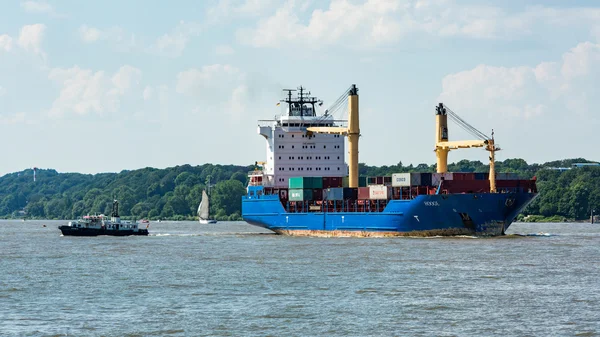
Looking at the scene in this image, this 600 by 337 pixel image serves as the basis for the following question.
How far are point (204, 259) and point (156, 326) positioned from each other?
976 inches

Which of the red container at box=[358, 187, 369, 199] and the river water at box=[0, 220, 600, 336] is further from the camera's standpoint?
the red container at box=[358, 187, 369, 199]

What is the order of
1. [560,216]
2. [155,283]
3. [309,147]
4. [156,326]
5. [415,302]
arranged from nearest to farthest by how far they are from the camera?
1. [156,326]
2. [415,302]
3. [155,283]
4. [309,147]
5. [560,216]

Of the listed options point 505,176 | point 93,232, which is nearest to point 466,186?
point 505,176

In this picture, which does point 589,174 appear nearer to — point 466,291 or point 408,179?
point 408,179

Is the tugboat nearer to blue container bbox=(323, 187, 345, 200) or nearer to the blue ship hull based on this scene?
blue container bbox=(323, 187, 345, 200)

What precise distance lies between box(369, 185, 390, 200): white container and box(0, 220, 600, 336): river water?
32.4 feet

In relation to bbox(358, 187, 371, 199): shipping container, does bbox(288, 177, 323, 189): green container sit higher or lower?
higher

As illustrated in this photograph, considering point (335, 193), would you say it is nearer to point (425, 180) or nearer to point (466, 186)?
point (425, 180)

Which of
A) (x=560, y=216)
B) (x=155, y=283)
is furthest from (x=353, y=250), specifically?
(x=560, y=216)

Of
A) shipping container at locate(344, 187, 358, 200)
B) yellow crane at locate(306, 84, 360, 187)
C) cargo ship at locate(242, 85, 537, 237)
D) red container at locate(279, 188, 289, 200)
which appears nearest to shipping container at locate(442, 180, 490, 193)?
cargo ship at locate(242, 85, 537, 237)

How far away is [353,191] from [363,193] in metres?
1.87

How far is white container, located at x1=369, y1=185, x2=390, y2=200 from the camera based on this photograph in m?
73.9

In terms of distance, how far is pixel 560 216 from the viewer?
538 ft

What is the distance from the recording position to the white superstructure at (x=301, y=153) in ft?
290
